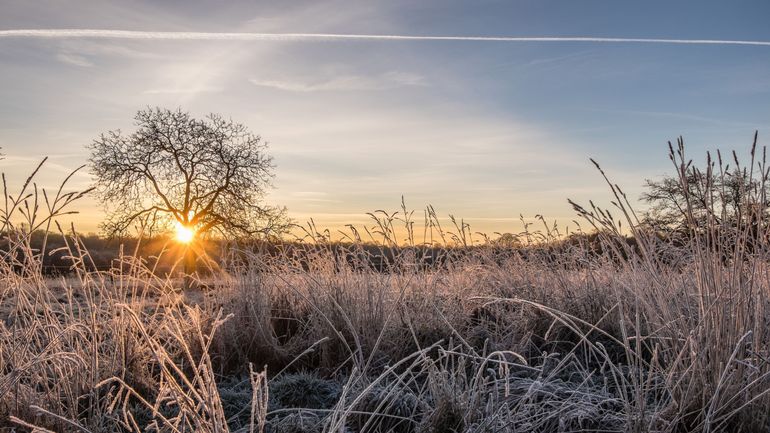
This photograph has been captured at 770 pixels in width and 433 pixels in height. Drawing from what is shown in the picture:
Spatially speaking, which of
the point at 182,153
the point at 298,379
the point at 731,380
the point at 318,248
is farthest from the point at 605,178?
the point at 182,153

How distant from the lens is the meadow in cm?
269

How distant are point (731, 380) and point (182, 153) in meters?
20.6

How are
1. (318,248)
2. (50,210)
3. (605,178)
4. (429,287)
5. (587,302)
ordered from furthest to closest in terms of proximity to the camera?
(318,248) < (429,287) < (587,302) < (50,210) < (605,178)

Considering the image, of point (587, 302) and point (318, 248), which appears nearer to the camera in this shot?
point (587, 302)

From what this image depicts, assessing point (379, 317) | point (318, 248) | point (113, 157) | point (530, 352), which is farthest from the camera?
point (113, 157)

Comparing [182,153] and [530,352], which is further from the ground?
[182,153]

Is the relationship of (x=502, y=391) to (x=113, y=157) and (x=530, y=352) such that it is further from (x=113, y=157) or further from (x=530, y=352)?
(x=113, y=157)

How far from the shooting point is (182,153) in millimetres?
21234

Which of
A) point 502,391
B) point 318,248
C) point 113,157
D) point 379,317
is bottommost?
point 502,391

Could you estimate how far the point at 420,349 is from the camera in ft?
9.91

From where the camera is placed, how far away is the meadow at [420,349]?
2693 millimetres

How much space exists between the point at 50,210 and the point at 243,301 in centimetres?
216

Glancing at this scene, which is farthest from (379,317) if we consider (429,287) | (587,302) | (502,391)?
(587,302)

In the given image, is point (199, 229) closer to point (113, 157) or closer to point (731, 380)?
point (113, 157)
